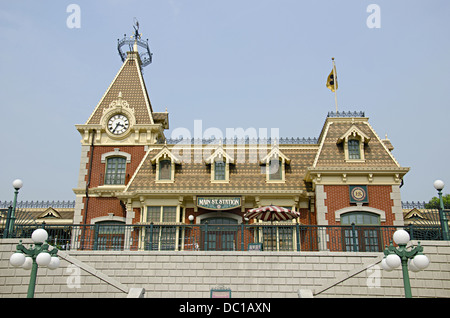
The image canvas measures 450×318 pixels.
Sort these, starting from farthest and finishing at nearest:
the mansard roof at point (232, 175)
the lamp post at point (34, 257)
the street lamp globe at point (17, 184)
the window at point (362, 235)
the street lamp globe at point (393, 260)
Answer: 1. the mansard roof at point (232, 175)
2. the window at point (362, 235)
3. the street lamp globe at point (17, 184)
4. the lamp post at point (34, 257)
5. the street lamp globe at point (393, 260)

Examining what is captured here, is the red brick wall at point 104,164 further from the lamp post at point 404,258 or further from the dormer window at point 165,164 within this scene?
the lamp post at point 404,258

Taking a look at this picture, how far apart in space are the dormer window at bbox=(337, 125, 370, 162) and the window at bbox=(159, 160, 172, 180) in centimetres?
928

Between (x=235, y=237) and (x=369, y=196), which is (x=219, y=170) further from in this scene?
(x=369, y=196)

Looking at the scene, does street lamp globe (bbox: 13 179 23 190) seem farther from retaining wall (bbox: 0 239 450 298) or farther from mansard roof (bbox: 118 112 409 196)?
mansard roof (bbox: 118 112 409 196)

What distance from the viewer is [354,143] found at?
77.2ft

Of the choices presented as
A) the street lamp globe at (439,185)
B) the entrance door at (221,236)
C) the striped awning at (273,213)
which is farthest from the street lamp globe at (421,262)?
the entrance door at (221,236)

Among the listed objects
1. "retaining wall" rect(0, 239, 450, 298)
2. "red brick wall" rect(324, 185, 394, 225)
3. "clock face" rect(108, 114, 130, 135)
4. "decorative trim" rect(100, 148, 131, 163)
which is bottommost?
"retaining wall" rect(0, 239, 450, 298)

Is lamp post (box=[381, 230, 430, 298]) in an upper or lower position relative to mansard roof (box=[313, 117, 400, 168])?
lower

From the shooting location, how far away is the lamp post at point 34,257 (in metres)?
11.0

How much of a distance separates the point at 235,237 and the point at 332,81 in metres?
12.2

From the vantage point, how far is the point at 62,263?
15539 mm

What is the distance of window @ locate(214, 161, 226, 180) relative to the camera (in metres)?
24.1

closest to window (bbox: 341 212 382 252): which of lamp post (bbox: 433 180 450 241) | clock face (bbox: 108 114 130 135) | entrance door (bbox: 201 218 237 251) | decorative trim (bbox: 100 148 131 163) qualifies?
lamp post (bbox: 433 180 450 241)
